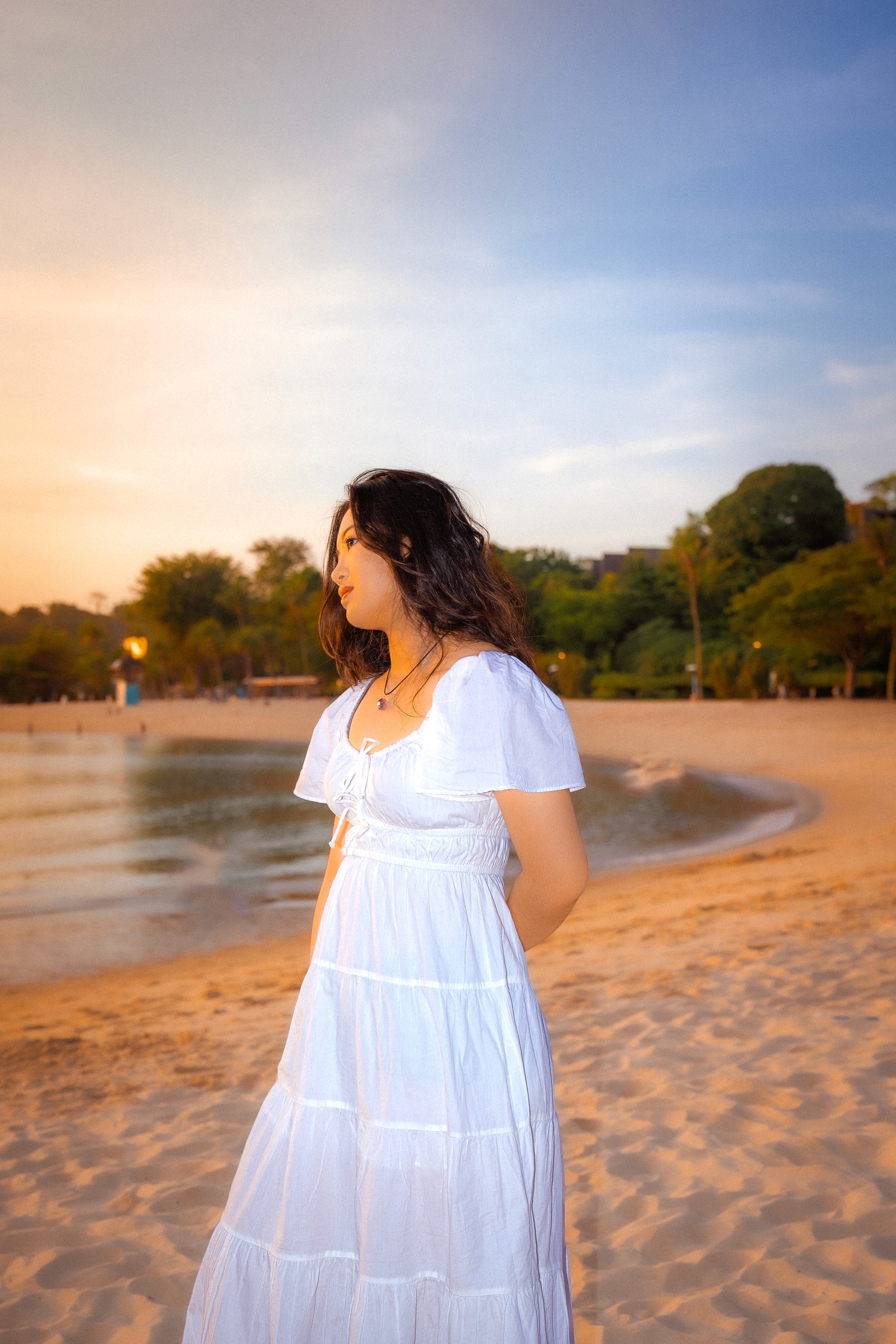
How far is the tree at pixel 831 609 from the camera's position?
3528cm

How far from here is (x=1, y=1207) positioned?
3.30m

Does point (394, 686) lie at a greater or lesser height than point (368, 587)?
lesser

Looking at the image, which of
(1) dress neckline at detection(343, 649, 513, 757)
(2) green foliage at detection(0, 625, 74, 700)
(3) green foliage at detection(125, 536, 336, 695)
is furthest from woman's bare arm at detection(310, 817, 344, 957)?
(2) green foliage at detection(0, 625, 74, 700)

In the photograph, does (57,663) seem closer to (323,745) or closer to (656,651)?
(656,651)

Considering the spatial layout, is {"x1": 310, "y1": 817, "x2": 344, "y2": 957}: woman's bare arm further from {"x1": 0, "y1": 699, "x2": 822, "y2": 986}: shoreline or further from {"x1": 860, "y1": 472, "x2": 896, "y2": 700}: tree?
{"x1": 860, "y1": 472, "x2": 896, "y2": 700}: tree

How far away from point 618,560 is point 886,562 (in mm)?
33567

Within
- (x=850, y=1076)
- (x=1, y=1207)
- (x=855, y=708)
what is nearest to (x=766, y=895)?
(x=850, y=1076)

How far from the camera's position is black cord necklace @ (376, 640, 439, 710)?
1.63 m

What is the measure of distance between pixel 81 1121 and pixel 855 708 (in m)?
28.1

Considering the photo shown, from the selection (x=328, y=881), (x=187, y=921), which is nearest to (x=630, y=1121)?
(x=328, y=881)

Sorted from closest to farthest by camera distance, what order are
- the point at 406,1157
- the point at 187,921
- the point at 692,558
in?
A: the point at 406,1157 < the point at 187,921 < the point at 692,558

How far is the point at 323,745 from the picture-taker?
6.01 ft

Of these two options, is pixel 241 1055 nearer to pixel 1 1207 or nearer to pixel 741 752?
pixel 1 1207

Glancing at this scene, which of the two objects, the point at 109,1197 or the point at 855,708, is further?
the point at 855,708
